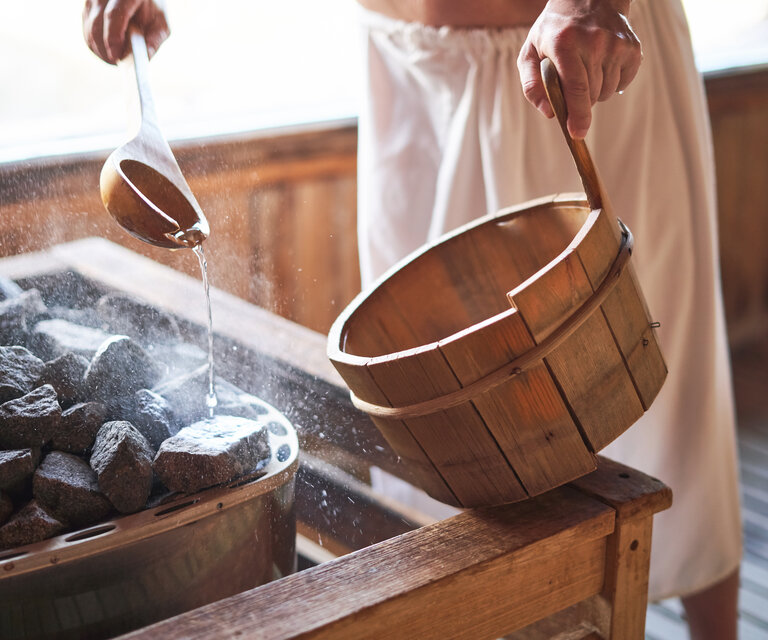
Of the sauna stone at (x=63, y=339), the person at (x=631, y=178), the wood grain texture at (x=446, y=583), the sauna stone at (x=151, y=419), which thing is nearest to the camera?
the wood grain texture at (x=446, y=583)

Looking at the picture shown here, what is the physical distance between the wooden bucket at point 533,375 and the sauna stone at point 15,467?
29 centimetres

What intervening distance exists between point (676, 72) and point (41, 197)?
0.93 metres

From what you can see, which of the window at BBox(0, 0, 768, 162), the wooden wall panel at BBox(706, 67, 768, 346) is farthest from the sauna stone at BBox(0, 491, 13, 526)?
the wooden wall panel at BBox(706, 67, 768, 346)

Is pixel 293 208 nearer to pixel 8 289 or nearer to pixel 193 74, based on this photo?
pixel 193 74

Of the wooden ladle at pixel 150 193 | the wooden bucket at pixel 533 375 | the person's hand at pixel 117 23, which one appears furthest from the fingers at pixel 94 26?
the wooden bucket at pixel 533 375

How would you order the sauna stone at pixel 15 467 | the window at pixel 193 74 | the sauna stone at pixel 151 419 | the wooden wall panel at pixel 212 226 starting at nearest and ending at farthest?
the sauna stone at pixel 15 467
the sauna stone at pixel 151 419
the wooden wall panel at pixel 212 226
the window at pixel 193 74

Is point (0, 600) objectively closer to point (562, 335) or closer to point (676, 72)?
point (562, 335)

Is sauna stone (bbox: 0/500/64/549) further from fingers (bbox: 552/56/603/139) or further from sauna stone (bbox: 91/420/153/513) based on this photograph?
fingers (bbox: 552/56/603/139)

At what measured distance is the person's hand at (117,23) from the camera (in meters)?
1.05

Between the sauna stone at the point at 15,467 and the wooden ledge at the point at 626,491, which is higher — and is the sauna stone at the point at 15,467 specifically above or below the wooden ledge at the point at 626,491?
above

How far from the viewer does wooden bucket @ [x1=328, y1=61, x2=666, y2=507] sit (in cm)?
67

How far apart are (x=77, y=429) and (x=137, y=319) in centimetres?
27

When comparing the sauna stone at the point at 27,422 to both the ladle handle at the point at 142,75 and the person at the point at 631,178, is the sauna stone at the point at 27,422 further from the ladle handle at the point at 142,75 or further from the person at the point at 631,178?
the person at the point at 631,178

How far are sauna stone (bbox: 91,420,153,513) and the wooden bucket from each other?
20cm
